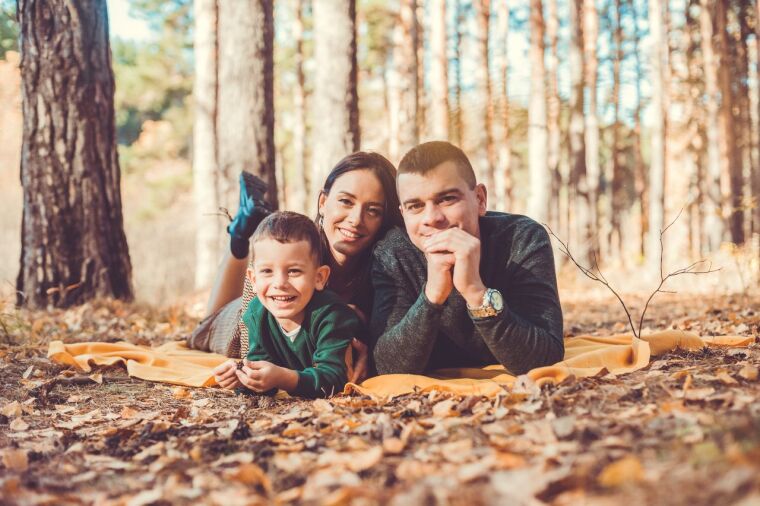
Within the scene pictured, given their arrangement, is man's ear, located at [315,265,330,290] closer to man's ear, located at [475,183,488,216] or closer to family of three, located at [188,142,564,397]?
family of three, located at [188,142,564,397]

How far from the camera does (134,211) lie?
2716 centimetres

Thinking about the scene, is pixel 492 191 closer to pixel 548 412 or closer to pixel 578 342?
pixel 578 342

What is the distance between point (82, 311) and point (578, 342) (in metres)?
4.30

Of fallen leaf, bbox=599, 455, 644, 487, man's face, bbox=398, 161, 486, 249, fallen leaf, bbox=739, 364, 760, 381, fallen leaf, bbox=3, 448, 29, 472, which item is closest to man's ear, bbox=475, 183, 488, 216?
man's face, bbox=398, 161, 486, 249

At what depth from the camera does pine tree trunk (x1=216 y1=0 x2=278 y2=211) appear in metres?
7.14

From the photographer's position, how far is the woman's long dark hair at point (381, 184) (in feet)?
13.1

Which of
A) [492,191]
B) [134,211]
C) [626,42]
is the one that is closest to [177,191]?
[134,211]

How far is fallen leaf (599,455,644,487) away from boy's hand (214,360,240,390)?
205 centimetres

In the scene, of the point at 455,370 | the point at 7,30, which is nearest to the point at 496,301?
the point at 455,370

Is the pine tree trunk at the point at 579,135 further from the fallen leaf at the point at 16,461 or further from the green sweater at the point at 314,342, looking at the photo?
the fallen leaf at the point at 16,461

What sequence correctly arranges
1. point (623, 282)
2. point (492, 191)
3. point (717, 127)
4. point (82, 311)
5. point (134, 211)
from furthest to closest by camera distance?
point (134, 211) < point (492, 191) < point (717, 127) < point (623, 282) < point (82, 311)

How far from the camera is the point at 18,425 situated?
2.97 metres

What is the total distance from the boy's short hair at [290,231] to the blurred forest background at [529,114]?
3.57 meters

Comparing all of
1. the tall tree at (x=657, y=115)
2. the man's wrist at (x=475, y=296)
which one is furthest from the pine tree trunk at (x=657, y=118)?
the man's wrist at (x=475, y=296)
